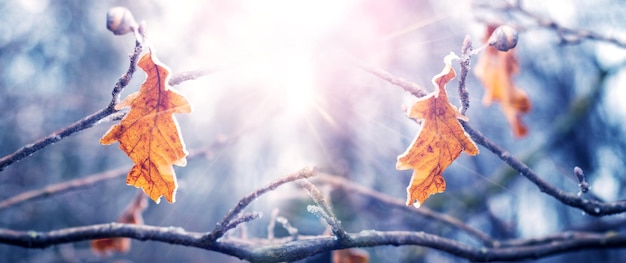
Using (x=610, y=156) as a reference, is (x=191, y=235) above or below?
below

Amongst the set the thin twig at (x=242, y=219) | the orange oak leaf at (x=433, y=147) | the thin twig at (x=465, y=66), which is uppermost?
the thin twig at (x=465, y=66)

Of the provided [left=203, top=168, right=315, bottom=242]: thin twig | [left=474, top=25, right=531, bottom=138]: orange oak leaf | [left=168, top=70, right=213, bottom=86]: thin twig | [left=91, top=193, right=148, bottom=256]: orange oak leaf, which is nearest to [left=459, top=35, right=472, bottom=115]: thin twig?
[left=203, top=168, right=315, bottom=242]: thin twig

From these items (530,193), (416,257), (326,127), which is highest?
(530,193)

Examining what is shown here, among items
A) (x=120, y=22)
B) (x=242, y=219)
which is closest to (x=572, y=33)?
(x=242, y=219)

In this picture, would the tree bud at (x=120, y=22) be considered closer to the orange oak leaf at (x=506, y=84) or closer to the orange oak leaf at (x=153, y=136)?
the orange oak leaf at (x=153, y=136)

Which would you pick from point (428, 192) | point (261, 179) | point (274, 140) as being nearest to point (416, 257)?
point (428, 192)

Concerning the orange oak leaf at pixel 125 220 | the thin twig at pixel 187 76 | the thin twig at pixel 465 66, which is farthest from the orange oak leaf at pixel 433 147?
the orange oak leaf at pixel 125 220

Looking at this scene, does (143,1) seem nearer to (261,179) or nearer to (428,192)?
(261,179)

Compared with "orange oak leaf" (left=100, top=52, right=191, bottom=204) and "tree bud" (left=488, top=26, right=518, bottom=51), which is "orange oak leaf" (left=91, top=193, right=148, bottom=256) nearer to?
"orange oak leaf" (left=100, top=52, right=191, bottom=204)
